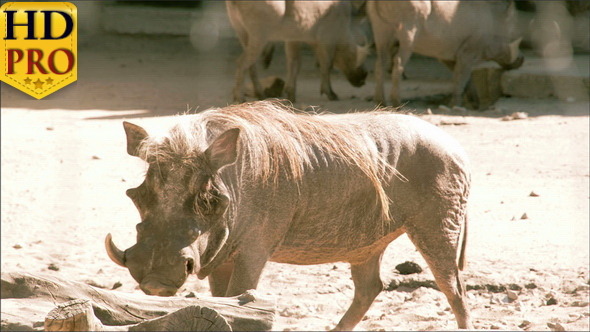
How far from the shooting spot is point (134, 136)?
336 centimetres

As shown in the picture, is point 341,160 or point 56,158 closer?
point 341,160

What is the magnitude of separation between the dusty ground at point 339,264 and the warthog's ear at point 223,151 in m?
1.49

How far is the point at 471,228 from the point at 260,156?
2996mm

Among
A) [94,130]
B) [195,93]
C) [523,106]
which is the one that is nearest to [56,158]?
[94,130]

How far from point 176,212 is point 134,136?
1.27 feet

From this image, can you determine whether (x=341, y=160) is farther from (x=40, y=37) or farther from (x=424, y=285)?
(x=424, y=285)

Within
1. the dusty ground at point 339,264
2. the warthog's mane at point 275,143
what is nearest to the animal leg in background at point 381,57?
the dusty ground at point 339,264

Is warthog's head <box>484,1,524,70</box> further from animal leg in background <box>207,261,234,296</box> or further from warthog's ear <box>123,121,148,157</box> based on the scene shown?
warthog's ear <box>123,121,148,157</box>

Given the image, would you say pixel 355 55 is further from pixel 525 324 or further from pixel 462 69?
pixel 525 324

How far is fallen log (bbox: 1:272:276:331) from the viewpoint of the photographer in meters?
2.63

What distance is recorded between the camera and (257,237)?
11.4 feet

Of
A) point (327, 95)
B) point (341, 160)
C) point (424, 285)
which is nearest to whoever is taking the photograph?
point (341, 160)

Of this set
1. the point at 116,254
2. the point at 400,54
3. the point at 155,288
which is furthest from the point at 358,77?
the point at 155,288

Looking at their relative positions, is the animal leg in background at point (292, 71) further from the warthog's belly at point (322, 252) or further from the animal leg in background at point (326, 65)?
the warthog's belly at point (322, 252)
